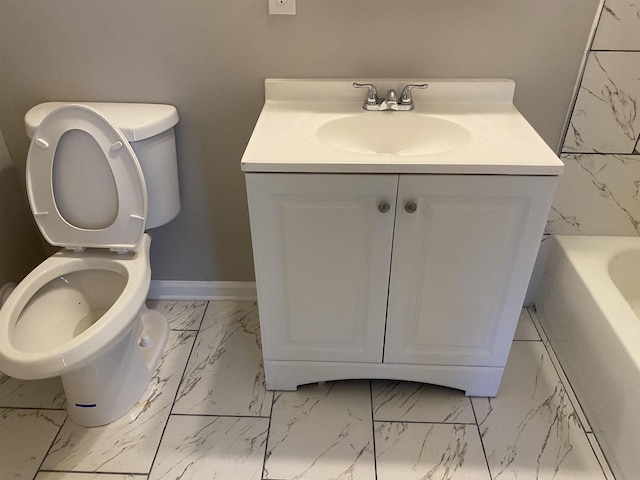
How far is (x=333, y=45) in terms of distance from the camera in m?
1.47

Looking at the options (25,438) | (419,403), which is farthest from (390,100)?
(25,438)

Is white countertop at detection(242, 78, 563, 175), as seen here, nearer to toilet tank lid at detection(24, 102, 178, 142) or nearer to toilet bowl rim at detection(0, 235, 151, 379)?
toilet tank lid at detection(24, 102, 178, 142)

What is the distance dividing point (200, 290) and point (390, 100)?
1025mm

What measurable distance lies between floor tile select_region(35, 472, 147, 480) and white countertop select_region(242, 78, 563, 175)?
0.89m

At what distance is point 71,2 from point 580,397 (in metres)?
1.90

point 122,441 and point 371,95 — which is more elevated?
point 371,95

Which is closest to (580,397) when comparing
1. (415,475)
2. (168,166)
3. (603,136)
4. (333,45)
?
(415,475)

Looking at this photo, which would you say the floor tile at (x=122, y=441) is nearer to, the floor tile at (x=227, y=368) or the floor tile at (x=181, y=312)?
the floor tile at (x=227, y=368)

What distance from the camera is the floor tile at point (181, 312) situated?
1870 millimetres

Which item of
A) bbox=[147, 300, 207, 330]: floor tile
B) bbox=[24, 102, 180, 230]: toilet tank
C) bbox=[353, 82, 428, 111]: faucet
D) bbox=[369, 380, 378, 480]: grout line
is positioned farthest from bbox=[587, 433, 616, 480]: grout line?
bbox=[24, 102, 180, 230]: toilet tank

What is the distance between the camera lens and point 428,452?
1.43 m

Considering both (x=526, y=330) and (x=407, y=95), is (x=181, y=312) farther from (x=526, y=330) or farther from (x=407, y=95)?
(x=526, y=330)

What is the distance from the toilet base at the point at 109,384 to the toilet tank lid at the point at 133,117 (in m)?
0.59

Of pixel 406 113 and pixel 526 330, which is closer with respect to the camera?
pixel 406 113
